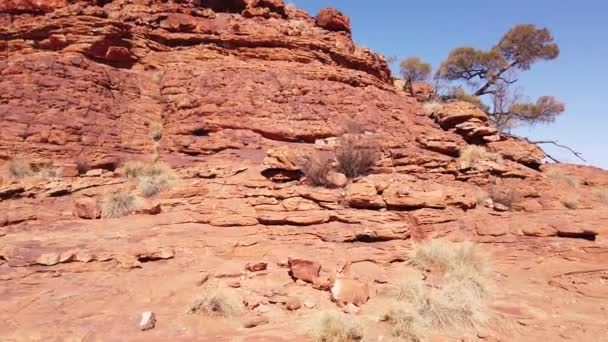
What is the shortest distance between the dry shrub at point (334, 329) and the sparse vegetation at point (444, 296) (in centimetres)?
50

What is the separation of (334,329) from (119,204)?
5233 millimetres

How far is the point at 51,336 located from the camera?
12.0 feet

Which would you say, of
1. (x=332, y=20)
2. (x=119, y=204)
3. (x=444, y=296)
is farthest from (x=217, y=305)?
(x=332, y=20)

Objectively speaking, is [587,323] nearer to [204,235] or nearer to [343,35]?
[204,235]

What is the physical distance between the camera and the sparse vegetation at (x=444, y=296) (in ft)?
14.3

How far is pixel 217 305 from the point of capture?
176 inches

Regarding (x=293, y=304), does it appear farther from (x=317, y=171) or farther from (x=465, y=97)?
(x=465, y=97)

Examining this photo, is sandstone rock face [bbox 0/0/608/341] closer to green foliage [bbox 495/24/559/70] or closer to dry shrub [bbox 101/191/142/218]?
dry shrub [bbox 101/191/142/218]

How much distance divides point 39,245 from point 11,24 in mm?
10691

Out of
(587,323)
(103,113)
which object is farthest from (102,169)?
(587,323)

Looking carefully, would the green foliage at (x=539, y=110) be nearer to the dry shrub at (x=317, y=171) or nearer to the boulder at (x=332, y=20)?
the boulder at (x=332, y=20)

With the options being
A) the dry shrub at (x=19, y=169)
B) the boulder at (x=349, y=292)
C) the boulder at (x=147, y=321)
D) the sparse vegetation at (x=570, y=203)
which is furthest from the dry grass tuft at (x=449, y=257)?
the dry shrub at (x=19, y=169)

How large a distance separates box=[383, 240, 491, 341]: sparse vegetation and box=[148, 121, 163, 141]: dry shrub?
26.9ft

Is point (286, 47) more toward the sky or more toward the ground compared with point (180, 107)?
more toward the sky
